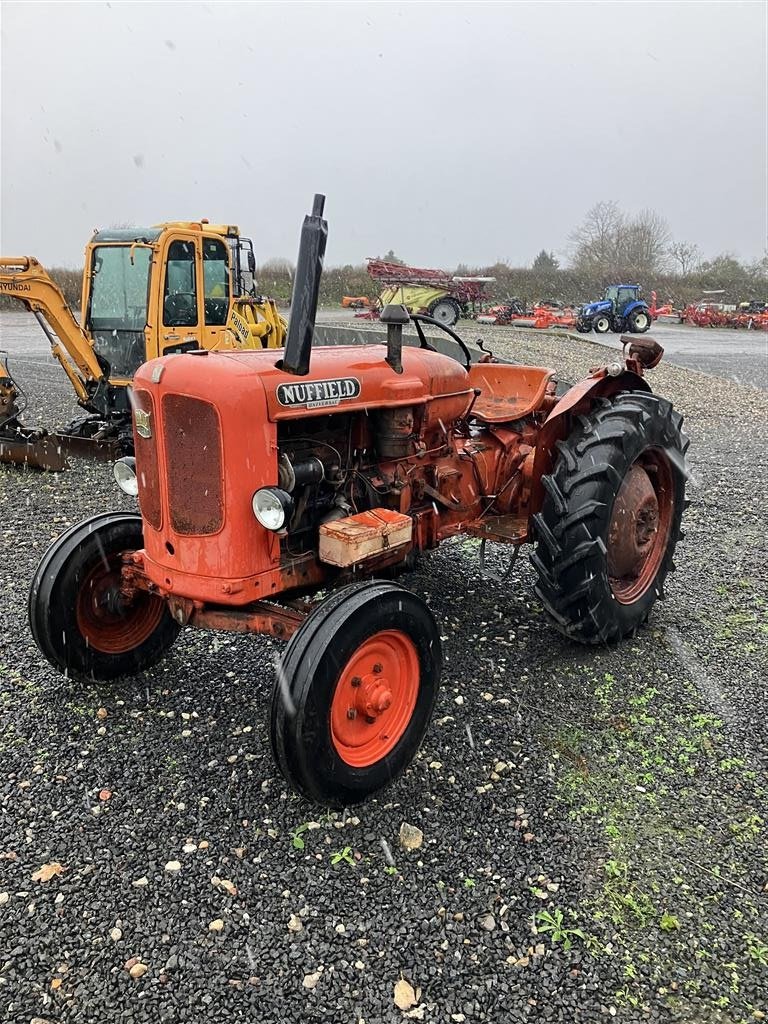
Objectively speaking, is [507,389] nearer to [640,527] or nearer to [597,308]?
[640,527]

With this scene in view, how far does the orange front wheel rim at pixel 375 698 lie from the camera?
266 cm

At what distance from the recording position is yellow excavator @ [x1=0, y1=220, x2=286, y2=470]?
7742 millimetres

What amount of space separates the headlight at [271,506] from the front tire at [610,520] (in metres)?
1.42

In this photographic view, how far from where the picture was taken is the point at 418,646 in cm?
282

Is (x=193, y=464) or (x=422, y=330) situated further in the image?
(x=422, y=330)

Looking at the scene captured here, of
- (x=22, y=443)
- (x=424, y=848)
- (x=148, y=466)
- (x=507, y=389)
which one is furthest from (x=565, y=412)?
(x=22, y=443)

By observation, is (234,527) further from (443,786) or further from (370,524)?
(443,786)

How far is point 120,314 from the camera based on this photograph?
813 cm


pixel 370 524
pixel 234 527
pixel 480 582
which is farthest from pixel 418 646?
pixel 480 582

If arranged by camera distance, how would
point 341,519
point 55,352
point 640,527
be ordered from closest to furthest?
point 341,519 < point 640,527 < point 55,352

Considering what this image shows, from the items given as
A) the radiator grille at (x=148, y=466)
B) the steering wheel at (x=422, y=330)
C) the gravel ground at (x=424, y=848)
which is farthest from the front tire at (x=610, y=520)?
the radiator grille at (x=148, y=466)

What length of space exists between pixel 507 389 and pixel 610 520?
1.33 meters

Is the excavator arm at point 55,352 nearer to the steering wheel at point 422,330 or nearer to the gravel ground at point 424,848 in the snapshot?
the gravel ground at point 424,848

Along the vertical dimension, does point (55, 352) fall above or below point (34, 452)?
above
